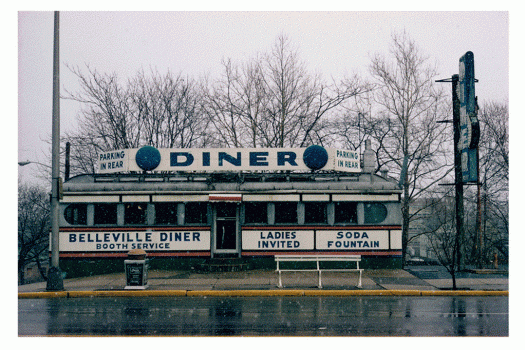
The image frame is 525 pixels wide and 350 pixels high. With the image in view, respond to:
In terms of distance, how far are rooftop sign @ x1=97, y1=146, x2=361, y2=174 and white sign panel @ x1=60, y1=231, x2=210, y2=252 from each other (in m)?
2.52

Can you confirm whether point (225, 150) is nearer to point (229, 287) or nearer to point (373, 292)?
point (229, 287)

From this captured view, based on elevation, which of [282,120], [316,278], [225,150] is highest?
[282,120]

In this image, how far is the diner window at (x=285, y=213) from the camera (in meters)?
18.5

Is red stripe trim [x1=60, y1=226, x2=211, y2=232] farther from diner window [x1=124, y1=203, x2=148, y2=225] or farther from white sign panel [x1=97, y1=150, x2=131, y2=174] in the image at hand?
white sign panel [x1=97, y1=150, x2=131, y2=174]

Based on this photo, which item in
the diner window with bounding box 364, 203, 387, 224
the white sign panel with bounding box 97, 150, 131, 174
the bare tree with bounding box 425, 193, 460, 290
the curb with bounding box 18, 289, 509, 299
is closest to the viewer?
the curb with bounding box 18, 289, 509, 299

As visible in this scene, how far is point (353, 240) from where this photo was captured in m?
18.2

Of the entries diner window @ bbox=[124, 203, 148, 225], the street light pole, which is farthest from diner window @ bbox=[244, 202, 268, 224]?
the street light pole

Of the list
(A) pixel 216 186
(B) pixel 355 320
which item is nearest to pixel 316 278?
(A) pixel 216 186

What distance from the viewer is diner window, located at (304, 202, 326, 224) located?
60.5ft

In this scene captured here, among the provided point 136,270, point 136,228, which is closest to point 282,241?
point 136,228

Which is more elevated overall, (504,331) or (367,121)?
(367,121)

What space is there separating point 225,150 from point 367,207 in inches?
229

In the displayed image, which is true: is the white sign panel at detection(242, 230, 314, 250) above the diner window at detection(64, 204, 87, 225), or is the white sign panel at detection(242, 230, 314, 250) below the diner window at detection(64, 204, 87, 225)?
below

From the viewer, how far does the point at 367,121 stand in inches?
1174
